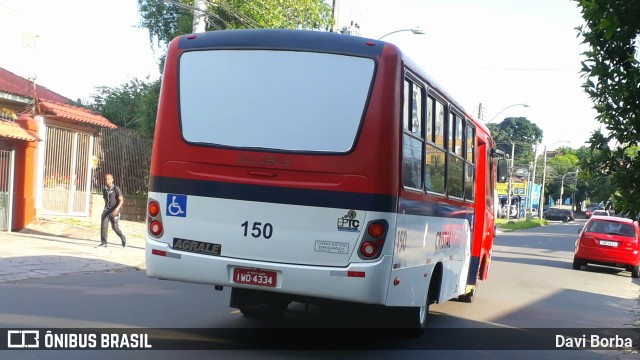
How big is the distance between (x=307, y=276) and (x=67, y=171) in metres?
17.0

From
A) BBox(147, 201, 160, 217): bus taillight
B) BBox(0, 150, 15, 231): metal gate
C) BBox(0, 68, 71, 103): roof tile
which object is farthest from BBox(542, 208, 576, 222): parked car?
BBox(147, 201, 160, 217): bus taillight

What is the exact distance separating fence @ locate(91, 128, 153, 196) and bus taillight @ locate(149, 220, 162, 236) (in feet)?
60.5

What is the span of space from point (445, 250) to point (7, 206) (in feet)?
45.8

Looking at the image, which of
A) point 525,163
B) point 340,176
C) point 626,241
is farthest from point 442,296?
point 525,163

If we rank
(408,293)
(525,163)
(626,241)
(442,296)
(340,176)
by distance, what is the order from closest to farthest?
(340,176), (408,293), (442,296), (626,241), (525,163)

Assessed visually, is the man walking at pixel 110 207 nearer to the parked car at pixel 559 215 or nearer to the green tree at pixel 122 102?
the green tree at pixel 122 102

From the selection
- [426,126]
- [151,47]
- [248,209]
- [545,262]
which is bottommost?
[545,262]

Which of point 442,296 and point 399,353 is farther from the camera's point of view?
point 442,296

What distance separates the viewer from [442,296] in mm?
9695

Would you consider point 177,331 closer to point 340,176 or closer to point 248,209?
point 248,209

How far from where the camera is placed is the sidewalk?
13.7 metres

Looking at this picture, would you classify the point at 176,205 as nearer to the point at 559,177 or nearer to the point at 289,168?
the point at 289,168

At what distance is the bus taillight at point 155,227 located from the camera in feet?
25.0

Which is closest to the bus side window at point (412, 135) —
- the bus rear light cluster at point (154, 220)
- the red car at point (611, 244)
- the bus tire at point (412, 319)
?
the bus tire at point (412, 319)
